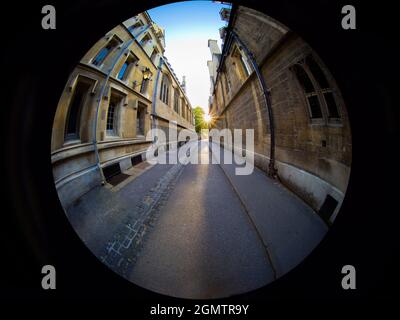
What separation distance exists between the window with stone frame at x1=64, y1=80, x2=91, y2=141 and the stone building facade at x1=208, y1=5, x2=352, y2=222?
4.88 metres

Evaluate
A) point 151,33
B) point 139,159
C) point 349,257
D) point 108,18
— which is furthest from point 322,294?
point 151,33

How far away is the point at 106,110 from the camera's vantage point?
9.37 ft

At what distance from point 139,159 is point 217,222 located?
307 centimetres

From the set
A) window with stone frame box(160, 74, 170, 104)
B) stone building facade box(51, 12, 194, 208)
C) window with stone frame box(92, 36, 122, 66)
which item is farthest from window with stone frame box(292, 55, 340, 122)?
window with stone frame box(92, 36, 122, 66)

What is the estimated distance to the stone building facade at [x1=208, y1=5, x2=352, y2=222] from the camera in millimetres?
2205

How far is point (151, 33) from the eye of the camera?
12.1 ft

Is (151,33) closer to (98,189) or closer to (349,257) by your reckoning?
(98,189)

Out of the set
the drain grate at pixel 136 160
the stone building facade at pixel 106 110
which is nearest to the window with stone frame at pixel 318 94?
the stone building facade at pixel 106 110

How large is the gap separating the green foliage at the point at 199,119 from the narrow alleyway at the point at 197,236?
106 feet

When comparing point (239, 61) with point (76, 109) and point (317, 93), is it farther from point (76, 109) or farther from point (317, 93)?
point (76, 109)

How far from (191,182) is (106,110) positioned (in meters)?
3.19

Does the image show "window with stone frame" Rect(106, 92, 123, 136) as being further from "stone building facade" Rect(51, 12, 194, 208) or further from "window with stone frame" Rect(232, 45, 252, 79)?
"window with stone frame" Rect(232, 45, 252, 79)

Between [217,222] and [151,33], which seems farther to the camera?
[151,33]

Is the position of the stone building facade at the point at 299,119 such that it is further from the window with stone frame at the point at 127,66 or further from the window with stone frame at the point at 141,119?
the window with stone frame at the point at 141,119
